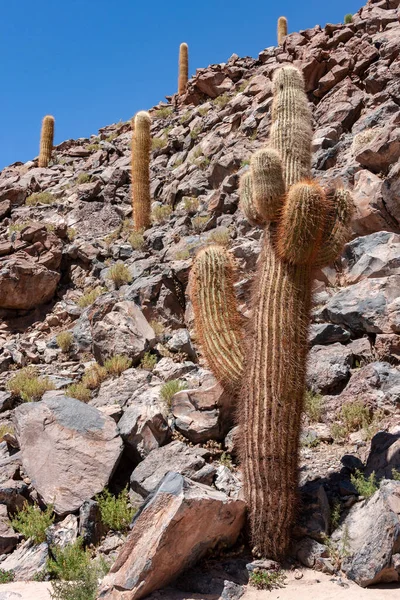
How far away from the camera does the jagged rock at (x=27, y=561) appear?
477 cm

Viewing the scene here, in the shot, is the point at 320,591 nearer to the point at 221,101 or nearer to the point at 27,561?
the point at 27,561

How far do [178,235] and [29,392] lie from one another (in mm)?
5778

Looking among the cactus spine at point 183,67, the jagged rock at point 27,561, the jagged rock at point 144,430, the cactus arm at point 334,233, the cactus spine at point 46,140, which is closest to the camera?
the jagged rock at point 27,561

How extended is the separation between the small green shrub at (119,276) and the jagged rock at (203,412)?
603 cm

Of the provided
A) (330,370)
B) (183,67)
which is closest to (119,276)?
(330,370)

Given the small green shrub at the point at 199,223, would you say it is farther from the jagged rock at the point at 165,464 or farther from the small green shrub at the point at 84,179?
the small green shrub at the point at 84,179

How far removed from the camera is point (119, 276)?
12133 millimetres

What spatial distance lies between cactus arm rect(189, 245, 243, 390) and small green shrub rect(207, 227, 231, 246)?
218 inches

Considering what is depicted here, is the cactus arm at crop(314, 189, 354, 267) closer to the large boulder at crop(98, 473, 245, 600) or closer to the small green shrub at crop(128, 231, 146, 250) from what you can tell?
the large boulder at crop(98, 473, 245, 600)

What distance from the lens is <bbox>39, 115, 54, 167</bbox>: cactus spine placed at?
23.2 m

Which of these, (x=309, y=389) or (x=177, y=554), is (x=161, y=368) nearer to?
(x=309, y=389)

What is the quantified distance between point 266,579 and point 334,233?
3146 millimetres

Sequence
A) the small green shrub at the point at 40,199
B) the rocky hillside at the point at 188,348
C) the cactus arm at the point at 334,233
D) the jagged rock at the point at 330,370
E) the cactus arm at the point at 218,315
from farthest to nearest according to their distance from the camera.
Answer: the small green shrub at the point at 40,199 < the jagged rock at the point at 330,370 < the cactus arm at the point at 334,233 < the cactus arm at the point at 218,315 < the rocky hillside at the point at 188,348

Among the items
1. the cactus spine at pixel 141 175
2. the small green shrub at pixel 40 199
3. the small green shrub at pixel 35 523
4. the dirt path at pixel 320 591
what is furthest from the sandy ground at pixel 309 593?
the small green shrub at pixel 40 199
